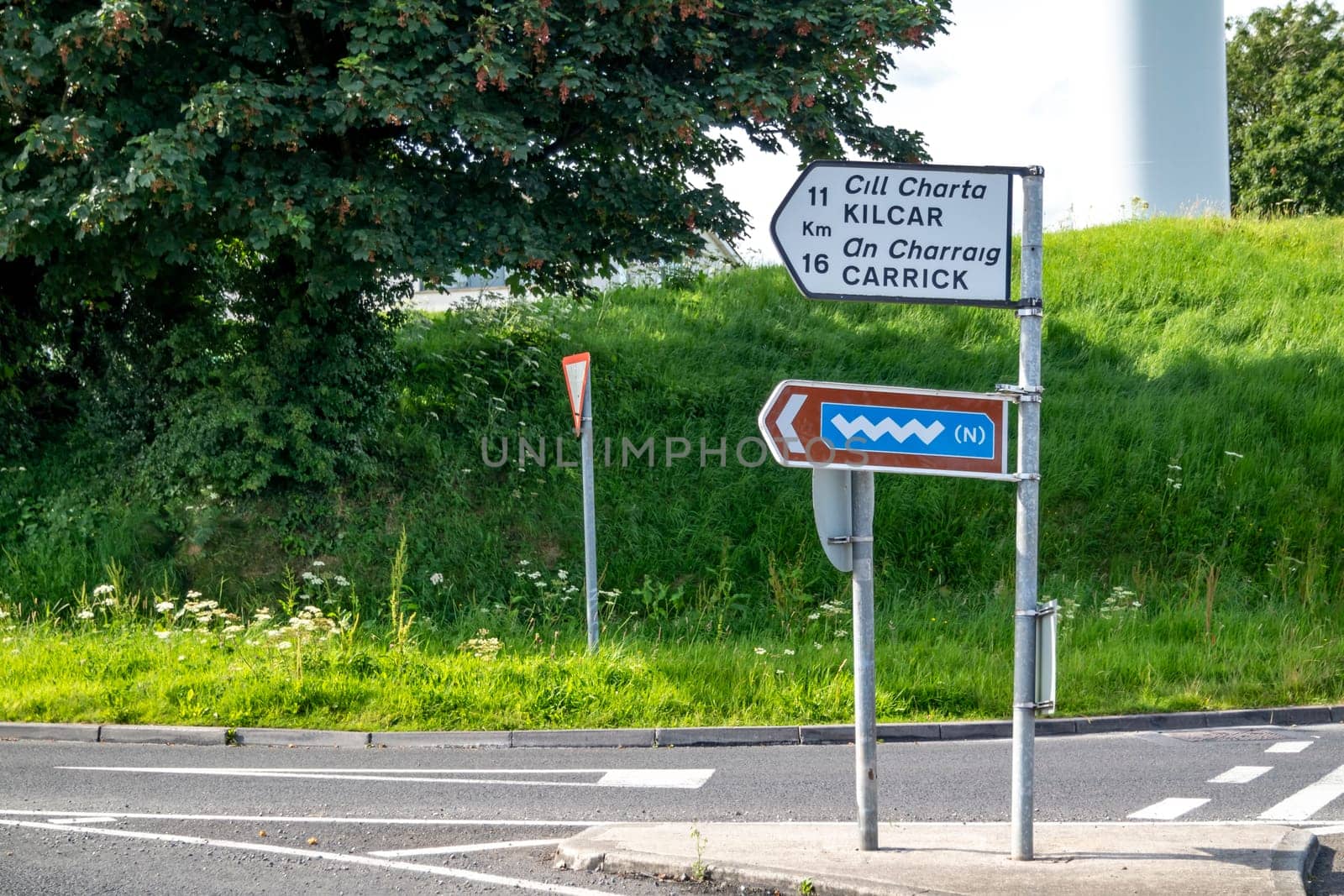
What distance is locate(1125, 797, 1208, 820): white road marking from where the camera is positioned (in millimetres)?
6562

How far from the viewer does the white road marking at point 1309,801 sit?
6555 millimetres

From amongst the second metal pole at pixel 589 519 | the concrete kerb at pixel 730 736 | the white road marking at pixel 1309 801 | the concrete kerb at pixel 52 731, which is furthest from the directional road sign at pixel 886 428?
the concrete kerb at pixel 52 731

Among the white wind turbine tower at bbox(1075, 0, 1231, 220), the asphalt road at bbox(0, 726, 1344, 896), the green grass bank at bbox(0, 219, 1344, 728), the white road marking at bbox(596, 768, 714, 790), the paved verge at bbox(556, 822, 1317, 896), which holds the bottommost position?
the white road marking at bbox(596, 768, 714, 790)

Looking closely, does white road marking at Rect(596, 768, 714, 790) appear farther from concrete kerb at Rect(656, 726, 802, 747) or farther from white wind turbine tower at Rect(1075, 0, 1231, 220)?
white wind turbine tower at Rect(1075, 0, 1231, 220)

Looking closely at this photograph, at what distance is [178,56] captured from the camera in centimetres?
1191

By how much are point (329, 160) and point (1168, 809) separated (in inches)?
385

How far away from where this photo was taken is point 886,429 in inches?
197

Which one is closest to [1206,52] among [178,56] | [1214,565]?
[1214,565]

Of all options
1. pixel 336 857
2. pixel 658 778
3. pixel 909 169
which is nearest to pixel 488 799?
pixel 658 778

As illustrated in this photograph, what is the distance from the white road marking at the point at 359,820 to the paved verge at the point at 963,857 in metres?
0.42

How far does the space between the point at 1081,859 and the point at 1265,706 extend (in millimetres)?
5432

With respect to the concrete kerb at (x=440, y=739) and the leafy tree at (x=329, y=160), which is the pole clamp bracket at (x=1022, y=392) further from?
the leafy tree at (x=329, y=160)

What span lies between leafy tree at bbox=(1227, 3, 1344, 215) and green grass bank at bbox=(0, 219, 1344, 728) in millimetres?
19067

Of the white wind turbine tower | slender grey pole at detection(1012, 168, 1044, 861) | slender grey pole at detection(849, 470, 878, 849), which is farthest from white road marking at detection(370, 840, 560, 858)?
the white wind turbine tower
